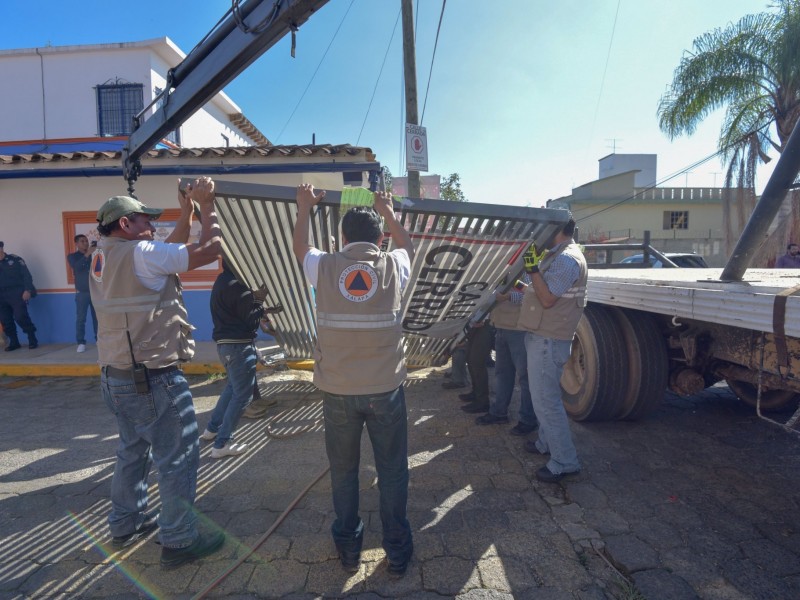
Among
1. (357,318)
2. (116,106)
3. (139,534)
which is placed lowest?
(139,534)

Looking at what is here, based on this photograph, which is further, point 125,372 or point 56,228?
point 56,228

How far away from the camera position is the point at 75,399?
19.2 feet

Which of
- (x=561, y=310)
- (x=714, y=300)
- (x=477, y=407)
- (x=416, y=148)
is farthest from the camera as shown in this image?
(x=416, y=148)

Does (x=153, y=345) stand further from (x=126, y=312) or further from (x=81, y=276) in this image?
(x=81, y=276)

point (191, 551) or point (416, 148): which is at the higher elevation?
point (416, 148)

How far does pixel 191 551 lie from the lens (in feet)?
8.64

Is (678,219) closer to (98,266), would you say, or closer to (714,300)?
(714,300)

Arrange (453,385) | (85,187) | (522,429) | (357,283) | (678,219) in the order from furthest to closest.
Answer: (678,219)
(85,187)
(453,385)
(522,429)
(357,283)

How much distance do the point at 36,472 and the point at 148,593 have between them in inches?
84.7

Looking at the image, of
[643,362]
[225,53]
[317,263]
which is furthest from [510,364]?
[225,53]

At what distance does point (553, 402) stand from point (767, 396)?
110 inches

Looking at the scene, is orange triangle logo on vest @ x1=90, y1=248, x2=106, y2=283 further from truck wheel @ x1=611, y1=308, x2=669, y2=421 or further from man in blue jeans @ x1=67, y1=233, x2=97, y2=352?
man in blue jeans @ x1=67, y1=233, x2=97, y2=352

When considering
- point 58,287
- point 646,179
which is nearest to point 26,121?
point 58,287

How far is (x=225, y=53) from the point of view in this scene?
4.18 meters
